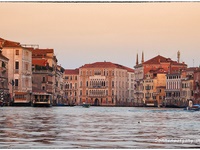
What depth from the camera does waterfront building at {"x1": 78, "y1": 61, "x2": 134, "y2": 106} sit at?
70787 millimetres

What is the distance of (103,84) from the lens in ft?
254

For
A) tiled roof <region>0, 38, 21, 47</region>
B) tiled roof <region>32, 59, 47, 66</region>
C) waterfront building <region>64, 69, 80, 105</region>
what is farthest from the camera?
waterfront building <region>64, 69, 80, 105</region>

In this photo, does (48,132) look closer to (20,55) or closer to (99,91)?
(20,55)

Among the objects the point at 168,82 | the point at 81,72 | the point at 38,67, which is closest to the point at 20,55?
the point at 38,67

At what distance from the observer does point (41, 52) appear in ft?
186

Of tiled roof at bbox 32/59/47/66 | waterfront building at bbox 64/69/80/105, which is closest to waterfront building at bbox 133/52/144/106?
waterfront building at bbox 64/69/80/105

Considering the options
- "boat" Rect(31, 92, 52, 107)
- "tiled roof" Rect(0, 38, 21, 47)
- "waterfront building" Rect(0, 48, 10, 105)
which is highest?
"tiled roof" Rect(0, 38, 21, 47)

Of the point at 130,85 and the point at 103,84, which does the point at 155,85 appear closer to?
the point at 130,85

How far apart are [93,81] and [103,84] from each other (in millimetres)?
973

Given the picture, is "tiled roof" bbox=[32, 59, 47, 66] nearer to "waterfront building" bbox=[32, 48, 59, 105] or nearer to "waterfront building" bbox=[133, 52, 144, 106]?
"waterfront building" bbox=[32, 48, 59, 105]

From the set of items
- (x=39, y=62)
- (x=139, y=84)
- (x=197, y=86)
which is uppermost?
(x=39, y=62)

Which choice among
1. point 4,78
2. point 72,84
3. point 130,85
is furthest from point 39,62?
point 72,84

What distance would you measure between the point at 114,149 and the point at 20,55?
3599 centimetres

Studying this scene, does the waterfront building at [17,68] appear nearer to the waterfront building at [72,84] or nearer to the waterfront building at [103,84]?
the waterfront building at [103,84]
